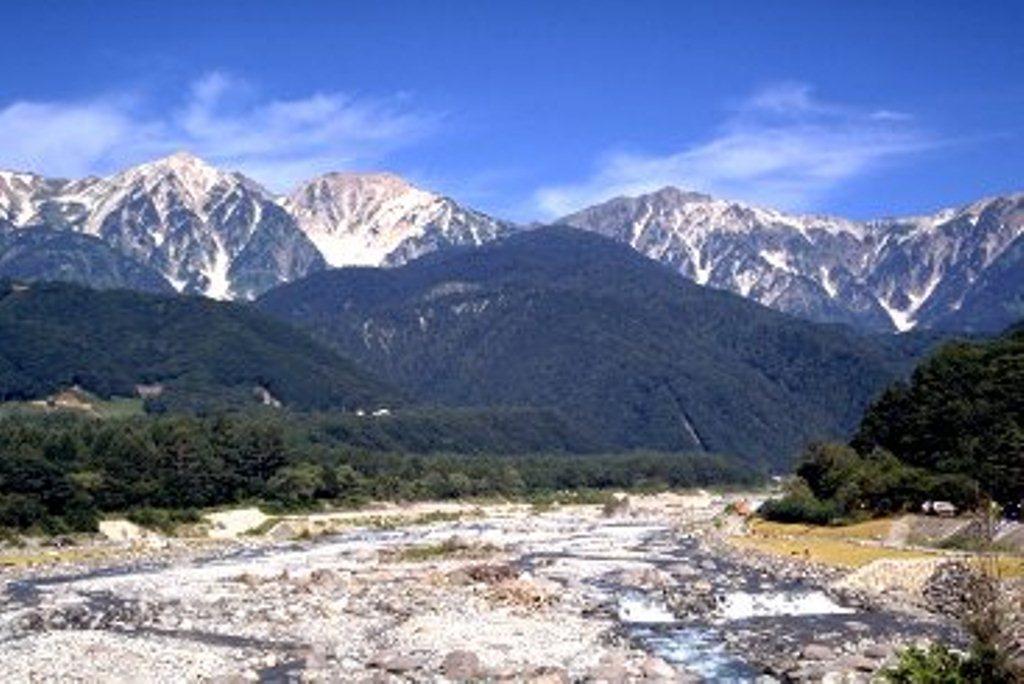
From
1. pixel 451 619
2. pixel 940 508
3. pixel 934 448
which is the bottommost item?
pixel 451 619

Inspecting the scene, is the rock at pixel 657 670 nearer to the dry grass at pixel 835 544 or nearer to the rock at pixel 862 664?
the rock at pixel 862 664

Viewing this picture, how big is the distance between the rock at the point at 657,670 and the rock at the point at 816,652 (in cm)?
483

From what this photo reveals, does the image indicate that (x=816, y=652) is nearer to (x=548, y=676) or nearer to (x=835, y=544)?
(x=548, y=676)

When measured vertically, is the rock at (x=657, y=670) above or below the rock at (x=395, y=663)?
below

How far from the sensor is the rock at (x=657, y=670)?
135ft

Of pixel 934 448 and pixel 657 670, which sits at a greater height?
pixel 934 448

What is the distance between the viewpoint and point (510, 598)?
61.3 metres

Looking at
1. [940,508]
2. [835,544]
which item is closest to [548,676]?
[835,544]

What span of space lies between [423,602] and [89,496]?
204 feet

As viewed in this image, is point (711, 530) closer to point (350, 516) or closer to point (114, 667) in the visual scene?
point (350, 516)

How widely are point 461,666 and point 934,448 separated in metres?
71.5

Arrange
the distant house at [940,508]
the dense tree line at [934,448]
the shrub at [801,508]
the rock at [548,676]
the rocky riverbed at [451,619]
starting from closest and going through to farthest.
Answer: the rock at [548,676] < the rocky riverbed at [451,619] < the distant house at [940,508] < the dense tree line at [934,448] < the shrub at [801,508]

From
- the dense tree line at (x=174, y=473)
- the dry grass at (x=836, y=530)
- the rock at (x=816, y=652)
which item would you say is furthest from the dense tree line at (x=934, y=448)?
the dense tree line at (x=174, y=473)

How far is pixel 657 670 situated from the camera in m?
41.9
